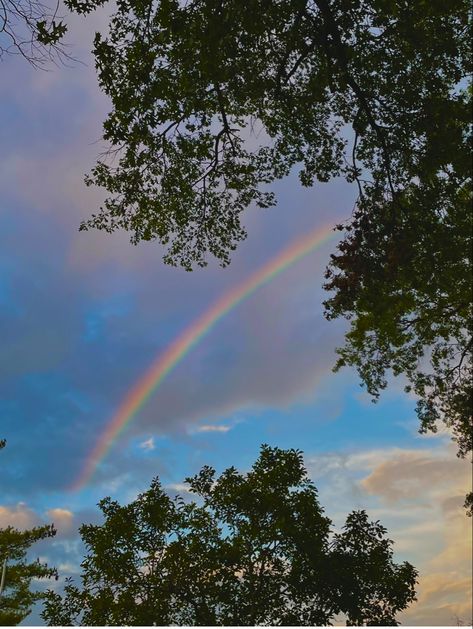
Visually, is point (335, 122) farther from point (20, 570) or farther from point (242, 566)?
point (20, 570)

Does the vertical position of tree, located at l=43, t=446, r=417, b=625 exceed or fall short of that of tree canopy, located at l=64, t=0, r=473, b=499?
it falls short

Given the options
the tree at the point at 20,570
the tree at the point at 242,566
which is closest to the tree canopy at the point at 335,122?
the tree at the point at 242,566

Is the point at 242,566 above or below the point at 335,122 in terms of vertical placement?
below

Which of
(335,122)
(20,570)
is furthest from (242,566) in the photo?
(20,570)

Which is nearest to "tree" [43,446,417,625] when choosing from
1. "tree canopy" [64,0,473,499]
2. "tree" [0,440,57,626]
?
"tree canopy" [64,0,473,499]

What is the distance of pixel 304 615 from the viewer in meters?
11.8

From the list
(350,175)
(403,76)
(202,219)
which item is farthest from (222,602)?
(403,76)

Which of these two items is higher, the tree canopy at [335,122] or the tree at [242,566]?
the tree canopy at [335,122]

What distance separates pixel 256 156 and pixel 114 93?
4.14m

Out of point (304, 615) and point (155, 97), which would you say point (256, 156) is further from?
point (304, 615)

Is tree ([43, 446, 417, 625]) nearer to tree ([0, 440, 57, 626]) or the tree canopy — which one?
the tree canopy

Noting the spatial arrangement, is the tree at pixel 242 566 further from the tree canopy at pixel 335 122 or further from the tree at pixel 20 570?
the tree at pixel 20 570

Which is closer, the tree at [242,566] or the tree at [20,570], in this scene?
the tree at [242,566]

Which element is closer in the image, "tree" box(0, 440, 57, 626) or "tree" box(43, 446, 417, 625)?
"tree" box(43, 446, 417, 625)
